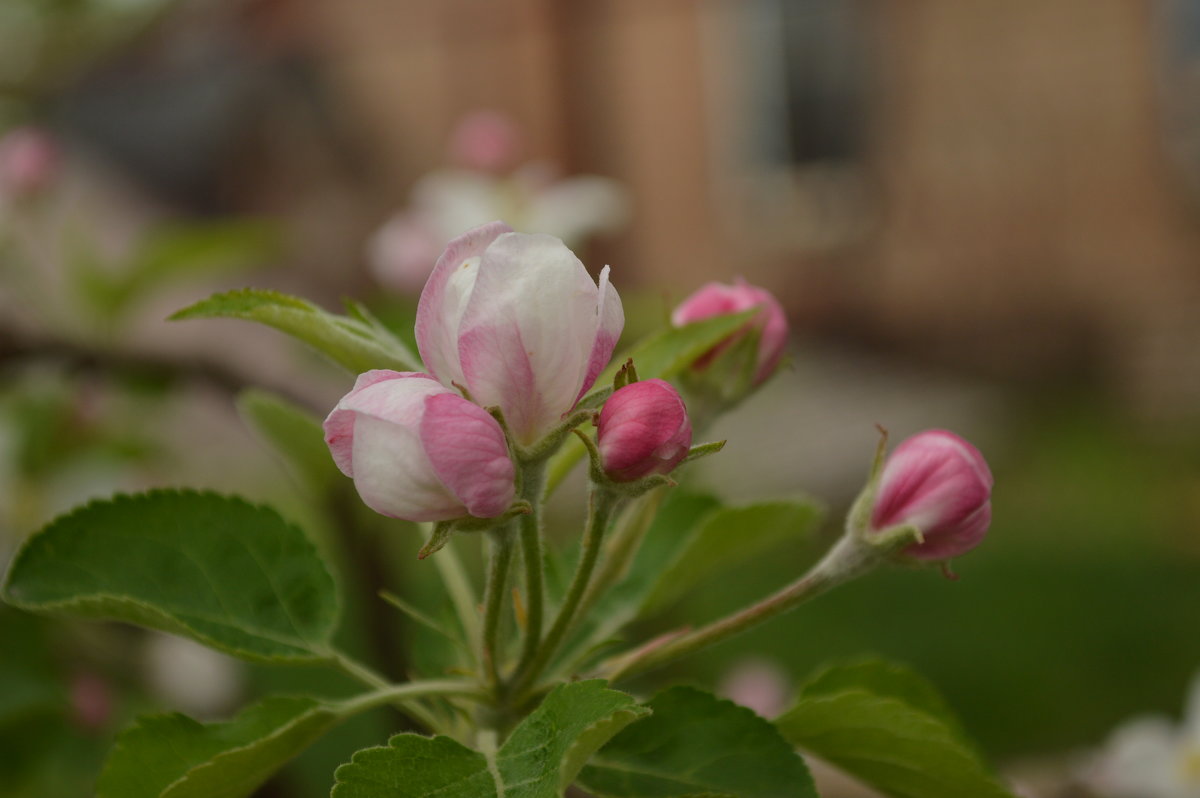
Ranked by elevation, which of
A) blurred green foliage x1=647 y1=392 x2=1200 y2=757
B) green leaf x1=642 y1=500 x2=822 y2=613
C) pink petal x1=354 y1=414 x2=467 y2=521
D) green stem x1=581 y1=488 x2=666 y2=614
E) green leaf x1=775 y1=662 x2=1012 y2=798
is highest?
pink petal x1=354 y1=414 x2=467 y2=521

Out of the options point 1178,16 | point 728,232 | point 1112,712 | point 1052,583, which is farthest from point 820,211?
point 1112,712

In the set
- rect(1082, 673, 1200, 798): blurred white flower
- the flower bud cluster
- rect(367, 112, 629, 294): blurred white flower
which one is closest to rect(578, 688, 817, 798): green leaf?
the flower bud cluster

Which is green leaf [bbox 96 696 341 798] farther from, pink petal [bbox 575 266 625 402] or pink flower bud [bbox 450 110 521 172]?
pink flower bud [bbox 450 110 521 172]

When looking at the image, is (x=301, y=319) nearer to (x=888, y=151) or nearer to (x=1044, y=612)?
(x=1044, y=612)

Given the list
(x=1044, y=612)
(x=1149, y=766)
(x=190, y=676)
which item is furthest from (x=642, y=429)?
(x=1044, y=612)

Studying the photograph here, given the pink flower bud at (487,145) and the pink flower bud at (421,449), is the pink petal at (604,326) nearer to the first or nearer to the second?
the pink flower bud at (421,449)

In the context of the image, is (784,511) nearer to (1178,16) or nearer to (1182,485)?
(1182,485)

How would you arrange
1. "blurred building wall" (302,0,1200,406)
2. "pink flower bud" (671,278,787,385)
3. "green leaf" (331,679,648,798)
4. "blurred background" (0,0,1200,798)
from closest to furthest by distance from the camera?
"green leaf" (331,679,648,798) → "pink flower bud" (671,278,787,385) → "blurred background" (0,0,1200,798) → "blurred building wall" (302,0,1200,406)
